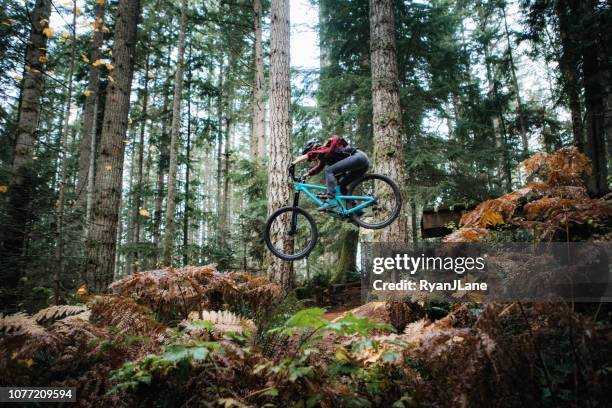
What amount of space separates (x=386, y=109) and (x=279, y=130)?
2440 millimetres

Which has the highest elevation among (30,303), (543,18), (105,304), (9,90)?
(543,18)

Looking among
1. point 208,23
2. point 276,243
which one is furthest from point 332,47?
point 276,243

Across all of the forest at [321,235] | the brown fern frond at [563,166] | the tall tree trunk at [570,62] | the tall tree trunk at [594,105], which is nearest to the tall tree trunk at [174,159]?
the forest at [321,235]

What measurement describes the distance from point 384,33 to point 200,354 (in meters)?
7.73

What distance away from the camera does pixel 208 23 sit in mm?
15453

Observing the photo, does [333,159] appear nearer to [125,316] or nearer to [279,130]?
[279,130]

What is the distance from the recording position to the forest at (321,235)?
2797 millimetres

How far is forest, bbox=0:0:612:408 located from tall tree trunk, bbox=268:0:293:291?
0.04 metres

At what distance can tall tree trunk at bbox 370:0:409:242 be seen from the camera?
709 cm

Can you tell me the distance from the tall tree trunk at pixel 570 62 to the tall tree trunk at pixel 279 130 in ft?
26.9

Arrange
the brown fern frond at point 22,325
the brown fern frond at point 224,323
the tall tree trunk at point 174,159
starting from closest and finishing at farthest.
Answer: the brown fern frond at point 22,325
the brown fern frond at point 224,323
the tall tree trunk at point 174,159

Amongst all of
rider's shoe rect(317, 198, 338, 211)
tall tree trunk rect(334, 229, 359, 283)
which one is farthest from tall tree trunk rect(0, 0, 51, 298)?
tall tree trunk rect(334, 229, 359, 283)

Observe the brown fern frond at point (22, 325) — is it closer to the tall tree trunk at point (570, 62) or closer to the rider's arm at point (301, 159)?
the rider's arm at point (301, 159)

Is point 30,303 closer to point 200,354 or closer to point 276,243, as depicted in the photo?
point 276,243
